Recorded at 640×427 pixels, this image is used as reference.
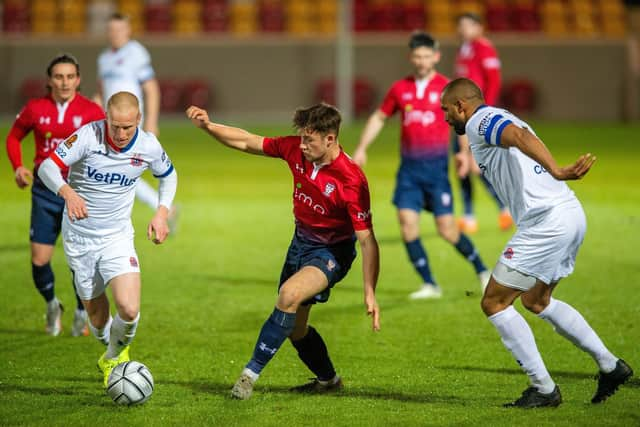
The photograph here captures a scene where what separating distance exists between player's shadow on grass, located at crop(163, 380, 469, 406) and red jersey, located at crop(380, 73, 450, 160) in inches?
151

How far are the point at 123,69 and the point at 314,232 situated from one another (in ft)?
20.8

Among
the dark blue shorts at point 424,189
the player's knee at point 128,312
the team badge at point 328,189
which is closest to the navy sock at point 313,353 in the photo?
the team badge at point 328,189

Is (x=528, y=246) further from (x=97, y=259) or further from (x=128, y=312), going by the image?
(x=97, y=259)

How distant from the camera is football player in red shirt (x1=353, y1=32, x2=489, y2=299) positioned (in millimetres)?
9906

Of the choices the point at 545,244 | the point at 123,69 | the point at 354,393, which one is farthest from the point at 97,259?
the point at 123,69

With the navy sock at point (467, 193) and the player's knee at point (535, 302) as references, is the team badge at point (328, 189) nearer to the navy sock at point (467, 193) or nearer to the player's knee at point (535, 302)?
the player's knee at point (535, 302)

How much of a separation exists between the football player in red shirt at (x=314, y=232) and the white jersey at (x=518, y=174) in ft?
2.58

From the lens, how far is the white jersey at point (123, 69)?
1226 cm

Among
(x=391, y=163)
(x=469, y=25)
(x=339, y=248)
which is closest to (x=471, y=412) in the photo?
(x=339, y=248)

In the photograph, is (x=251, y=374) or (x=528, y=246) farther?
(x=251, y=374)

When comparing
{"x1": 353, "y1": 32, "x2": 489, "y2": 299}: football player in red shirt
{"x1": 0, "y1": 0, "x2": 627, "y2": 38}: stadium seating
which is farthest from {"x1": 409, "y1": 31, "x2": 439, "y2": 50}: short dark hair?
{"x1": 0, "y1": 0, "x2": 627, "y2": 38}: stadium seating

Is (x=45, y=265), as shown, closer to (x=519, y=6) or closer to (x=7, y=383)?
(x=7, y=383)

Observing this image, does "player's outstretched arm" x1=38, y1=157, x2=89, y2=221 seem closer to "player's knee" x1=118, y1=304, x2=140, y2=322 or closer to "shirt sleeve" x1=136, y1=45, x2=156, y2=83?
"player's knee" x1=118, y1=304, x2=140, y2=322

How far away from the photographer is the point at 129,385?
6320 mm
